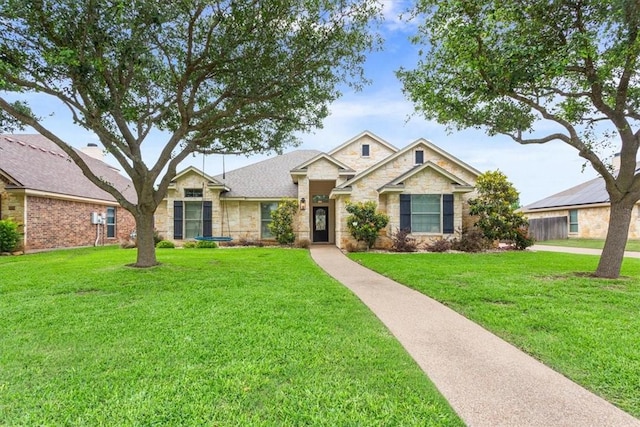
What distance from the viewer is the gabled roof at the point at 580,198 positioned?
21550mm

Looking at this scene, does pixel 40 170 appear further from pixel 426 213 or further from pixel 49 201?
pixel 426 213

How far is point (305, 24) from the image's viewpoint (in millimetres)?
8617

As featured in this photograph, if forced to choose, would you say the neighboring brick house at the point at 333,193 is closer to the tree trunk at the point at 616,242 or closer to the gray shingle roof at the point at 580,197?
the tree trunk at the point at 616,242

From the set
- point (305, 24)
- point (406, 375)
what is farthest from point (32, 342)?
point (305, 24)

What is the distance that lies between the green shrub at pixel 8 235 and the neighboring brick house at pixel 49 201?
0.62 meters

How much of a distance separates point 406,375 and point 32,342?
448 cm

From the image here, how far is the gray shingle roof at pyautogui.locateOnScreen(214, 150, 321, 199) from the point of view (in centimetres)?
1880

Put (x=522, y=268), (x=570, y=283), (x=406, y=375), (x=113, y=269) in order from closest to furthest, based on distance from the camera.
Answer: (x=406, y=375) < (x=570, y=283) < (x=113, y=269) < (x=522, y=268)

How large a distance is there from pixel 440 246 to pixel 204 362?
1316 cm

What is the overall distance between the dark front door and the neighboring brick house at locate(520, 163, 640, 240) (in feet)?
44.8

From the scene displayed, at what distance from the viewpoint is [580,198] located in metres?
23.5

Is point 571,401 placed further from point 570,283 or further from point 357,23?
point 357,23

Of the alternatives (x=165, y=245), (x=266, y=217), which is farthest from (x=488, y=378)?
(x=165, y=245)

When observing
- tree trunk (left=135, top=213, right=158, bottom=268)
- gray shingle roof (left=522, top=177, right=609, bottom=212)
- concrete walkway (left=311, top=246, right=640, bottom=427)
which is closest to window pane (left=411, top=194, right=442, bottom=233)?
concrete walkway (left=311, top=246, right=640, bottom=427)
